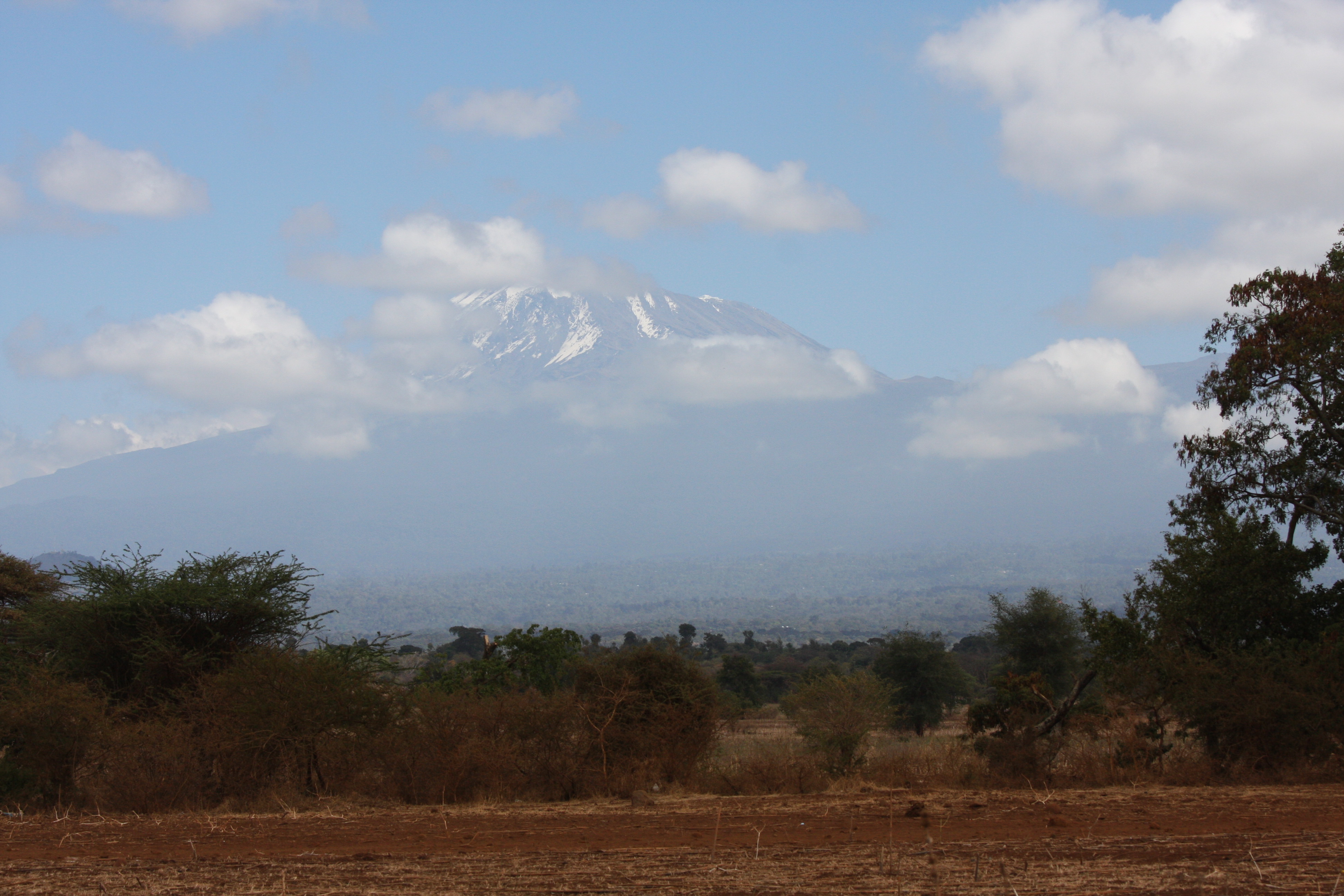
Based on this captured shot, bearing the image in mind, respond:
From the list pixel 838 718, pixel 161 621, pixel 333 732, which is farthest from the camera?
pixel 161 621

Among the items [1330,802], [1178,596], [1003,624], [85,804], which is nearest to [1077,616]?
[1003,624]

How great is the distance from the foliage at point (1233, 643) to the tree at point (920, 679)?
68.1 ft

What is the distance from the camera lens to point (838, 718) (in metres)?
15.9

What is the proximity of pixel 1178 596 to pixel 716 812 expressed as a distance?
850 centimetres

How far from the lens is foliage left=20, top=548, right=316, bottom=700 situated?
1648 cm

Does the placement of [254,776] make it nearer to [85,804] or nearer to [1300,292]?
[85,804]

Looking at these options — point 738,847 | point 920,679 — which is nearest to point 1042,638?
point 920,679

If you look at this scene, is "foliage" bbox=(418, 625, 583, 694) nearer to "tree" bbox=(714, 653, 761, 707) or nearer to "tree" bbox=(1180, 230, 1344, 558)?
"tree" bbox=(1180, 230, 1344, 558)

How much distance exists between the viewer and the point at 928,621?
488 feet

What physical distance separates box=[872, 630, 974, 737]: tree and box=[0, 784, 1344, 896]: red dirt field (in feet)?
80.8

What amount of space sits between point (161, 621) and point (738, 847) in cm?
1155

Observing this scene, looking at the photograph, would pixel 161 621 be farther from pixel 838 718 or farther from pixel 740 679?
pixel 740 679

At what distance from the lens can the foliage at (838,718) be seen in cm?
1521

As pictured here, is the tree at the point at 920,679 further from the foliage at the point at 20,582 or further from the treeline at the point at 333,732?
the foliage at the point at 20,582
